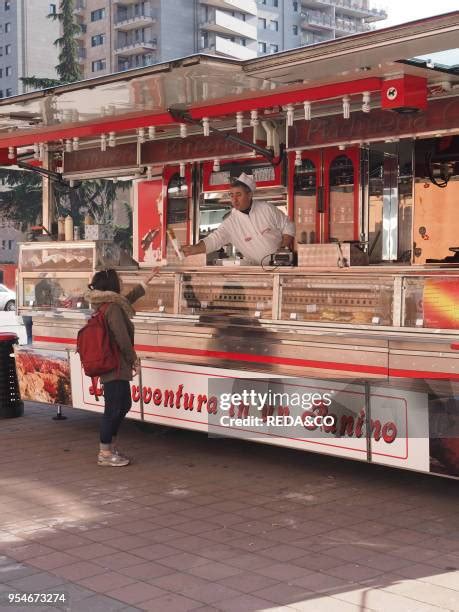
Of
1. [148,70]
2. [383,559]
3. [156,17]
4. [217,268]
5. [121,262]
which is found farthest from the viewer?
[156,17]

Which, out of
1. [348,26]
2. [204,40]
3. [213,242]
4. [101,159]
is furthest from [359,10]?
[213,242]

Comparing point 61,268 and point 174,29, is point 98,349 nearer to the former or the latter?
point 61,268

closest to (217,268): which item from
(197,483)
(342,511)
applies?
(197,483)

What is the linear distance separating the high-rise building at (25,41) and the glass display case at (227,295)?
3145 inches

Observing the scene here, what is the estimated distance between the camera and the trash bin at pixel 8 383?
34.0ft

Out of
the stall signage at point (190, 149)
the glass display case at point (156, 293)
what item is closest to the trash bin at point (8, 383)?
the glass display case at point (156, 293)

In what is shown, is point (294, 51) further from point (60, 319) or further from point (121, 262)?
point (60, 319)

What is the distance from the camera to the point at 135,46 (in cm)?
8056

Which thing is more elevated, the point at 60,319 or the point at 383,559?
the point at 60,319

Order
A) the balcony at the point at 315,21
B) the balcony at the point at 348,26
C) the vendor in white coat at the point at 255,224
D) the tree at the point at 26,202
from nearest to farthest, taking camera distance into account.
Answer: the vendor in white coat at the point at 255,224 → the tree at the point at 26,202 → the balcony at the point at 315,21 → the balcony at the point at 348,26

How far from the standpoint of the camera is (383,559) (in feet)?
18.0

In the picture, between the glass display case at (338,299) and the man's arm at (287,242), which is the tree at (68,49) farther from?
the glass display case at (338,299)

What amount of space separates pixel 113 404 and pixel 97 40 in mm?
81837

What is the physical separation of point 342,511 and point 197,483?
1.31 metres
